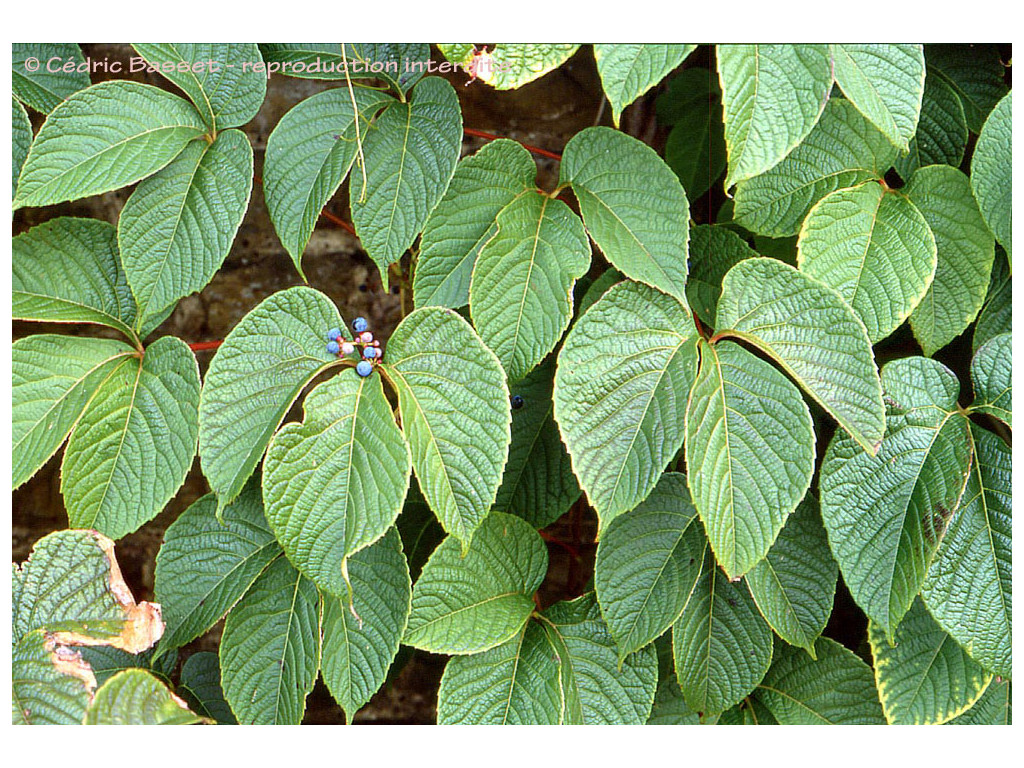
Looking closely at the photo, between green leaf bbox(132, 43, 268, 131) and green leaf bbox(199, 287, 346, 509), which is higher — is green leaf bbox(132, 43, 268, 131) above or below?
above

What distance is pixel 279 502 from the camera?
64 centimetres

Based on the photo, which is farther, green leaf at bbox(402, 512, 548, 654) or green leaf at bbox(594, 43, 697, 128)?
green leaf at bbox(402, 512, 548, 654)

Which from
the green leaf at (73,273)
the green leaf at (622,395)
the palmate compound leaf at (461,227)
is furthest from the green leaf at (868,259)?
the green leaf at (73,273)

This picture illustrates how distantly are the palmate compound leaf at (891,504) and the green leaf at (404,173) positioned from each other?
0.41m

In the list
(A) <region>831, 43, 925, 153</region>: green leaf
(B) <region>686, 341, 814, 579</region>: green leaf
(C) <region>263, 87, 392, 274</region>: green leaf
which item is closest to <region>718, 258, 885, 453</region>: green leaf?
(B) <region>686, 341, 814, 579</region>: green leaf

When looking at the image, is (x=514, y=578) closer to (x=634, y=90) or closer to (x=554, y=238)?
(x=554, y=238)

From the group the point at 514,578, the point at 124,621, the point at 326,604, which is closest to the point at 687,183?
the point at 514,578

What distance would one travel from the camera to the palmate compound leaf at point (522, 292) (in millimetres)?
648

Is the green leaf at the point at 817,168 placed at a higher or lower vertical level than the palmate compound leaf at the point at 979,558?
higher

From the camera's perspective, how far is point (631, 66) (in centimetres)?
59

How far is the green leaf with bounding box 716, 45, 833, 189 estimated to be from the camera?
0.59 meters

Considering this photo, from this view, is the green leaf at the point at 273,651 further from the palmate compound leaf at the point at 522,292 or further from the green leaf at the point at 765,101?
the green leaf at the point at 765,101

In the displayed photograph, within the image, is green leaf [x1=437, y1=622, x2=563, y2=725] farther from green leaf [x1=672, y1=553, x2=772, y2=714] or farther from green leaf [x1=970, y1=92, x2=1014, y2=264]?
green leaf [x1=970, y1=92, x2=1014, y2=264]

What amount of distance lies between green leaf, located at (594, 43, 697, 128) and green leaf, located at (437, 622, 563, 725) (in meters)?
0.49
